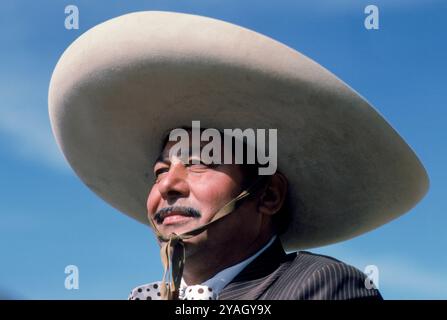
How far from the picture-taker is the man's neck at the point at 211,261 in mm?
6449

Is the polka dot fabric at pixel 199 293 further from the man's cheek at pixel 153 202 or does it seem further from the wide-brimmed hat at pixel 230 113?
the wide-brimmed hat at pixel 230 113

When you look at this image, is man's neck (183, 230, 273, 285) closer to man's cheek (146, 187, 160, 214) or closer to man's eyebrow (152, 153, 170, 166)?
man's cheek (146, 187, 160, 214)

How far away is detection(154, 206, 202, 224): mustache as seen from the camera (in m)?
6.40

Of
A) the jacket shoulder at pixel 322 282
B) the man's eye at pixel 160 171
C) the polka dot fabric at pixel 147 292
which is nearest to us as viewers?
the jacket shoulder at pixel 322 282

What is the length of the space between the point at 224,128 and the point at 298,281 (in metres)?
1.32

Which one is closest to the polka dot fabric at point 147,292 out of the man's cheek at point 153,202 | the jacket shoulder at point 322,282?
the man's cheek at point 153,202

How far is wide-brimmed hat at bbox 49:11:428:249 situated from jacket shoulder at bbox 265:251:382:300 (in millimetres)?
855

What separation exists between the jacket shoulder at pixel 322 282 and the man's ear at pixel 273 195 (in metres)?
0.66

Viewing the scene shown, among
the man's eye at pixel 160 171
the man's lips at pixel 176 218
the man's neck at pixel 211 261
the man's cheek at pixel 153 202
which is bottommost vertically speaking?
the man's neck at pixel 211 261

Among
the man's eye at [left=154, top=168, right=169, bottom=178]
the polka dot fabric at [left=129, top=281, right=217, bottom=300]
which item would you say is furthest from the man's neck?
the man's eye at [left=154, top=168, right=169, bottom=178]

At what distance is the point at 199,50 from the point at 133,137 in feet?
4.13

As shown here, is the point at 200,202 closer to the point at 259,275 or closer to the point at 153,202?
the point at 153,202
